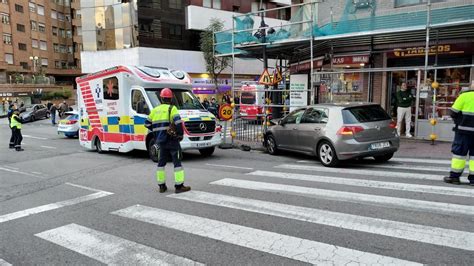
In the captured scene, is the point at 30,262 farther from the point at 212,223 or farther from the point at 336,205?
the point at 336,205

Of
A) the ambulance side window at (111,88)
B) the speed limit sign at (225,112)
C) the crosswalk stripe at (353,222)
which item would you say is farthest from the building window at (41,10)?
the crosswalk stripe at (353,222)

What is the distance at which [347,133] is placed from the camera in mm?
8609

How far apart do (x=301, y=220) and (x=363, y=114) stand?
4.64 m

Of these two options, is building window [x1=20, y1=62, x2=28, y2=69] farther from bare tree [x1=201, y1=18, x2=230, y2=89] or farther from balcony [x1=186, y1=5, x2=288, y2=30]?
bare tree [x1=201, y1=18, x2=230, y2=89]

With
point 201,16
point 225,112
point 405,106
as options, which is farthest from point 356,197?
point 201,16

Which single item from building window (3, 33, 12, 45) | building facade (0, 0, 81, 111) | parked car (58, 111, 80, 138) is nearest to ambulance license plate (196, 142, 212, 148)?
parked car (58, 111, 80, 138)

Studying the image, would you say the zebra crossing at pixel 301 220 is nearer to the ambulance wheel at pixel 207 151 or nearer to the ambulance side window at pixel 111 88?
the ambulance wheel at pixel 207 151

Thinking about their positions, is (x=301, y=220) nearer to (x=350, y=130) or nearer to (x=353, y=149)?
(x=353, y=149)

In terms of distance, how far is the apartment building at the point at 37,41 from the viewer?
53125mm

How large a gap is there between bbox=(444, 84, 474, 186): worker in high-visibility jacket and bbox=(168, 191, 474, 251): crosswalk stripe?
8.85 feet

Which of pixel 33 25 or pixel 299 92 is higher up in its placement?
pixel 33 25

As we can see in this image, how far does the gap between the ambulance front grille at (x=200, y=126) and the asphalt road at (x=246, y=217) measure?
1.67 metres

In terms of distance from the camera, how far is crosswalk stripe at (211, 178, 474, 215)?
17.6ft

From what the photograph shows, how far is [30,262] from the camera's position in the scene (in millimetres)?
4074
